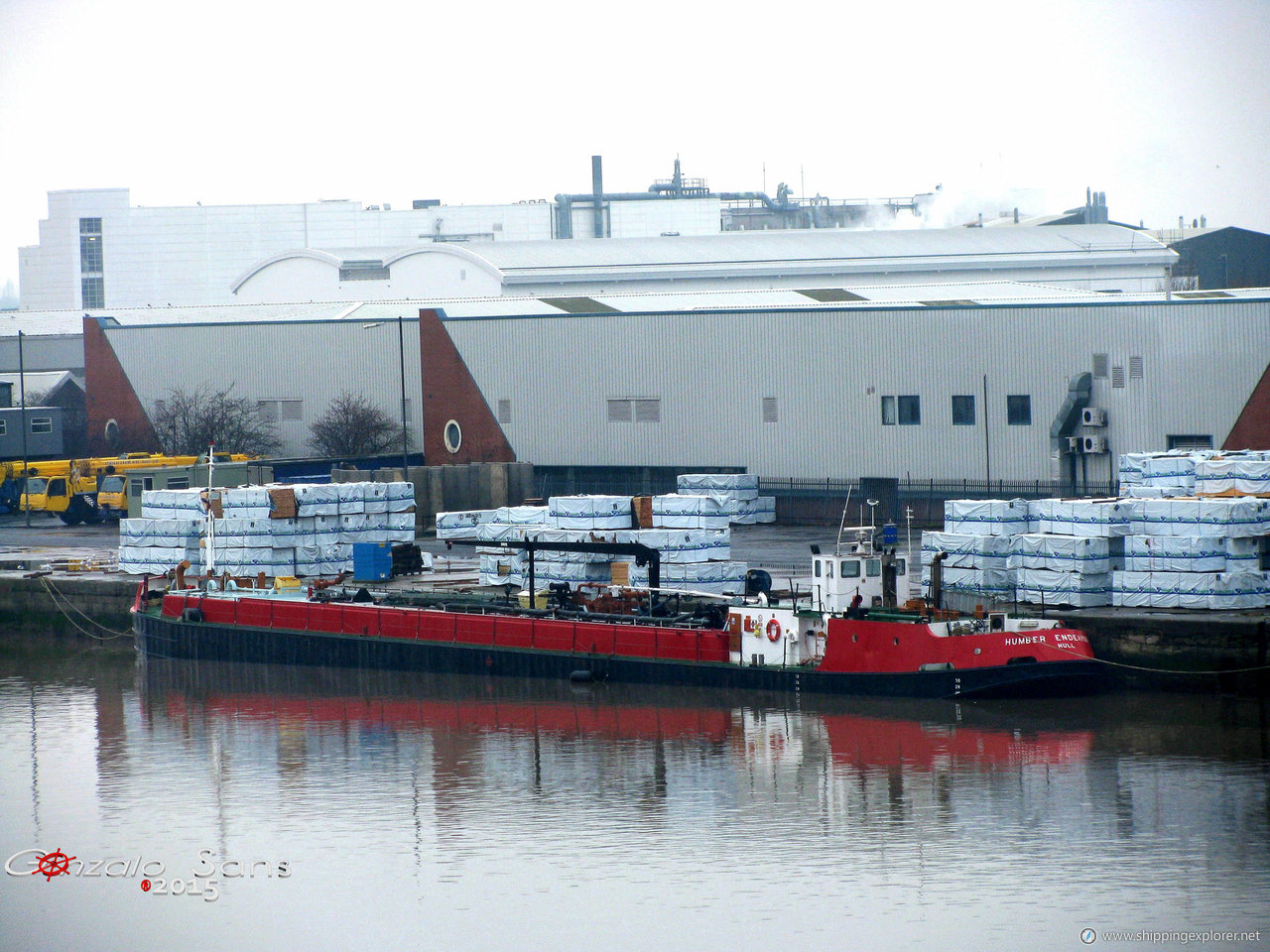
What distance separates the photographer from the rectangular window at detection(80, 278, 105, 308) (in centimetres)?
12619

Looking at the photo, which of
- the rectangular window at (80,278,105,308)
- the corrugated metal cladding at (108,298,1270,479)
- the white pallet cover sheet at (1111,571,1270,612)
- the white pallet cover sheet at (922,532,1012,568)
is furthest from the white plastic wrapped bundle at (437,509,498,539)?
the rectangular window at (80,278,105,308)

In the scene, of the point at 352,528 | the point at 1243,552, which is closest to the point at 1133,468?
the point at 1243,552

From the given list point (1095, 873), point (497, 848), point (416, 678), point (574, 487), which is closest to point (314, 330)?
point (574, 487)

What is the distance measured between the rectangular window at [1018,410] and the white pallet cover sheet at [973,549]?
11.9 metres

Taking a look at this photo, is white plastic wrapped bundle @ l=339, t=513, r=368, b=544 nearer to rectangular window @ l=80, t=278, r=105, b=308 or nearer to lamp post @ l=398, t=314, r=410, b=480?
lamp post @ l=398, t=314, r=410, b=480

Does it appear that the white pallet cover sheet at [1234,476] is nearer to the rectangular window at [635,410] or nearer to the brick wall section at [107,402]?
the rectangular window at [635,410]

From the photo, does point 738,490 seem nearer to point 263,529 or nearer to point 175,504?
point 263,529

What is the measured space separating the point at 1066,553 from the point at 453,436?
28235 millimetres

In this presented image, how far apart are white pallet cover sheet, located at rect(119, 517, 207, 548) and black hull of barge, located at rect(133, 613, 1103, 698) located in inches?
107

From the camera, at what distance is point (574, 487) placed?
57375 millimetres

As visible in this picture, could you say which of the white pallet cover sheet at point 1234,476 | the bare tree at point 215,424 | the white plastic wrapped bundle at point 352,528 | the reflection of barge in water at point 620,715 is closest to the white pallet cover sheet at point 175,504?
the white plastic wrapped bundle at point 352,528

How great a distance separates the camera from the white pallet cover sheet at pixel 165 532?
45500 mm

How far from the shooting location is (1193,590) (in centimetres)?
3484

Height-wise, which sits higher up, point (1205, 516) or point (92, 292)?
point (92, 292)
